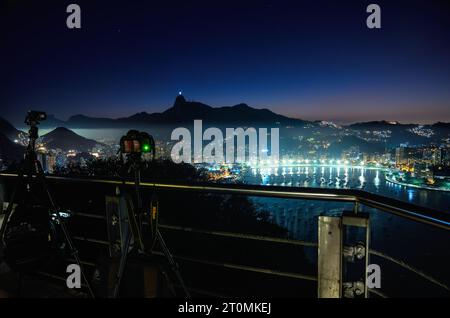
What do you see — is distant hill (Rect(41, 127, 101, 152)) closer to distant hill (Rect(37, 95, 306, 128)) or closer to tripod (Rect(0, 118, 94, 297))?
distant hill (Rect(37, 95, 306, 128))

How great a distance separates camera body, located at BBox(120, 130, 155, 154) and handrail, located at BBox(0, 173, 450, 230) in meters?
0.34

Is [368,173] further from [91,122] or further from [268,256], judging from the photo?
[91,122]

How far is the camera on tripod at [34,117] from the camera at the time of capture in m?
2.23

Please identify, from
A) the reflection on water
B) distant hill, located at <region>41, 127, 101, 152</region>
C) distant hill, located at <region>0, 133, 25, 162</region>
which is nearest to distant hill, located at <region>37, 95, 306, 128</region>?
distant hill, located at <region>41, 127, 101, 152</region>

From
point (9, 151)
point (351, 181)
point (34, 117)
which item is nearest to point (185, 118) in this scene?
point (351, 181)

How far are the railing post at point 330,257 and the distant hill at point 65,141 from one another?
2267 cm

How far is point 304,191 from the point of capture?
161 cm

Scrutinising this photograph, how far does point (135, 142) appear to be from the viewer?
1.70 metres

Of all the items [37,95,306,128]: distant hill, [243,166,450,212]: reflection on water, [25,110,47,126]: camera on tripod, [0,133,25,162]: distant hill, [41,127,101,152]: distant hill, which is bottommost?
[243,166,450,212]: reflection on water

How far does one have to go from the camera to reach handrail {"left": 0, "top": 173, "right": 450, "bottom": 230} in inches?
46.4

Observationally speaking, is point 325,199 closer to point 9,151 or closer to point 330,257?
point 330,257

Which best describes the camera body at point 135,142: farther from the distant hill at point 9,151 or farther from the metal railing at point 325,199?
the distant hill at point 9,151
